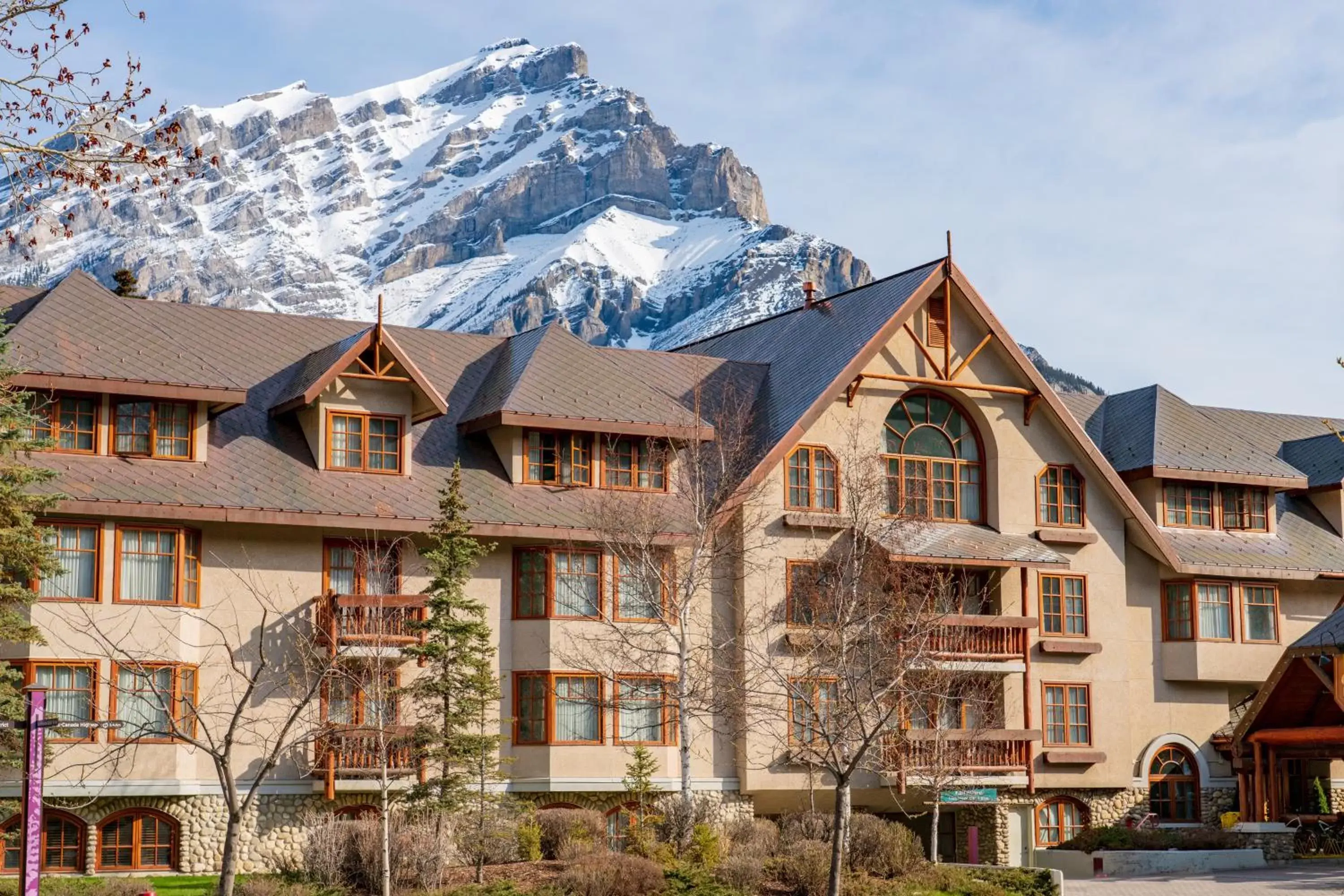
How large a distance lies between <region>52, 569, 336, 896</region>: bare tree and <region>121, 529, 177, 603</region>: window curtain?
37cm

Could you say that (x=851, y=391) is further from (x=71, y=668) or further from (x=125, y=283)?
(x=125, y=283)

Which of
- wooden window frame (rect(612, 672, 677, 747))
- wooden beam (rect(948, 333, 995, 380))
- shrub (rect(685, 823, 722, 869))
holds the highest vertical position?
wooden beam (rect(948, 333, 995, 380))

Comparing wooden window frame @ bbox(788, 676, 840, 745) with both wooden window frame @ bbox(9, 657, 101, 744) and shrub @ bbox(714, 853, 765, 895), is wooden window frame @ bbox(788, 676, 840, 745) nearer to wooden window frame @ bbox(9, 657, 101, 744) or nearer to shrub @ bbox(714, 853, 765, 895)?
shrub @ bbox(714, 853, 765, 895)

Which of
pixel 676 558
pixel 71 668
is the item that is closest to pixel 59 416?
pixel 71 668

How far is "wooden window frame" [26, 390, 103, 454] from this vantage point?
3406 centimetres

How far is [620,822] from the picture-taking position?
37.5 metres

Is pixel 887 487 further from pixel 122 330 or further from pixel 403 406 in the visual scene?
pixel 122 330

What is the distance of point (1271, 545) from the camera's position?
47.0 meters

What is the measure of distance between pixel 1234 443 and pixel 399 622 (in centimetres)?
2416

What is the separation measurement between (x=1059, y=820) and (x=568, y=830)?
14215mm

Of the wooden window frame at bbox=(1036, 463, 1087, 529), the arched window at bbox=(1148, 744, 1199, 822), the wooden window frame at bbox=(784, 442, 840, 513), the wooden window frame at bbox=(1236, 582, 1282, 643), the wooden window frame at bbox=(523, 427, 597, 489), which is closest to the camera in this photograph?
the wooden window frame at bbox=(523, 427, 597, 489)

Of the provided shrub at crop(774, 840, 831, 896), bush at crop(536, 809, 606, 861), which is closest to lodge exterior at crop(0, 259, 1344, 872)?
bush at crop(536, 809, 606, 861)

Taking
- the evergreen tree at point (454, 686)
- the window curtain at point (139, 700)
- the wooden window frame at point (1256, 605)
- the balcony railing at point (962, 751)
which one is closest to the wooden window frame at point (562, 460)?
the evergreen tree at point (454, 686)

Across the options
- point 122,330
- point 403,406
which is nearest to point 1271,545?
point 403,406
